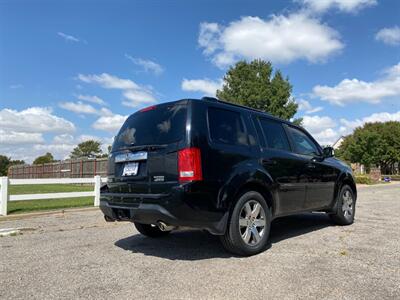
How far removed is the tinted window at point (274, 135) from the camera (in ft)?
18.1

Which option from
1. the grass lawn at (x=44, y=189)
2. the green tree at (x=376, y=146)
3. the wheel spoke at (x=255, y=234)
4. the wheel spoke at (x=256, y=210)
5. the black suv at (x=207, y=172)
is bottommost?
the grass lawn at (x=44, y=189)

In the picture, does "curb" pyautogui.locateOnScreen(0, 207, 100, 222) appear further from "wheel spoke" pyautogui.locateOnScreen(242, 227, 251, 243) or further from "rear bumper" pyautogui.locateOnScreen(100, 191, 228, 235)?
"wheel spoke" pyautogui.locateOnScreen(242, 227, 251, 243)

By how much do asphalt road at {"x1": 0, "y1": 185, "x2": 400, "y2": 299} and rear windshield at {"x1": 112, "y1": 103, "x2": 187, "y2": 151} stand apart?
4.93 feet

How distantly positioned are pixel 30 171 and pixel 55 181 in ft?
132

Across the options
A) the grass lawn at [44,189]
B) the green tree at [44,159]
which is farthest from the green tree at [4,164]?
the grass lawn at [44,189]

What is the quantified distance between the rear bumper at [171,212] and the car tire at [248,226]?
0.63ft

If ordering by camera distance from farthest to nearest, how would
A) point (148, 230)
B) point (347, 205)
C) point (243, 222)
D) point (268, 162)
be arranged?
1. point (347, 205)
2. point (148, 230)
3. point (268, 162)
4. point (243, 222)

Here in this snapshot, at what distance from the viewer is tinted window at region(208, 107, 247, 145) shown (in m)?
4.61

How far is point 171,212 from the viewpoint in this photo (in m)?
4.15

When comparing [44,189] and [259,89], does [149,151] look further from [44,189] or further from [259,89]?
[259,89]

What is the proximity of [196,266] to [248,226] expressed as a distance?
0.90m

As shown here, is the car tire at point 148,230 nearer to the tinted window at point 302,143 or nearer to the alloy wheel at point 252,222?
the alloy wheel at point 252,222

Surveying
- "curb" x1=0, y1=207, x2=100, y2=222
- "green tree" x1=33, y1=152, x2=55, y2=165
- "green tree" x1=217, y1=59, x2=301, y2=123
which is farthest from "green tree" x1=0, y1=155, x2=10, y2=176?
"curb" x1=0, y1=207, x2=100, y2=222

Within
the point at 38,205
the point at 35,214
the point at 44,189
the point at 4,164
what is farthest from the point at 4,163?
the point at 35,214
